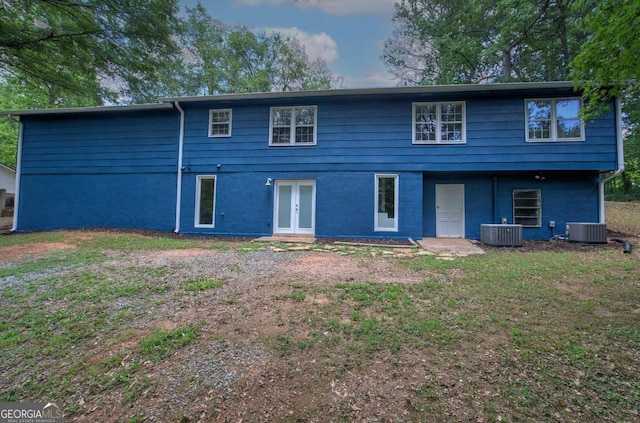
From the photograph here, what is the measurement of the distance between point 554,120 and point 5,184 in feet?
98.7

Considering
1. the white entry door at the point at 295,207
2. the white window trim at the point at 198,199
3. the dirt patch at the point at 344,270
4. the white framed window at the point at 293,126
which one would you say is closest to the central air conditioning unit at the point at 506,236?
the dirt patch at the point at 344,270

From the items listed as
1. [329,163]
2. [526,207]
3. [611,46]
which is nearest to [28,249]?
[329,163]

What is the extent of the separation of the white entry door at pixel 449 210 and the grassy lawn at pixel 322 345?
4.63 metres

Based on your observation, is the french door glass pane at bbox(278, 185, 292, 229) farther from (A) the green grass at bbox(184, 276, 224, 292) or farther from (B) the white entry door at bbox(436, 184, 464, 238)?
(A) the green grass at bbox(184, 276, 224, 292)

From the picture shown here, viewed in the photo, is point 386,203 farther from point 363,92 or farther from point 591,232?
point 591,232

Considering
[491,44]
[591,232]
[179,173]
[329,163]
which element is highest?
[491,44]

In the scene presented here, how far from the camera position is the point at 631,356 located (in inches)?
94.6

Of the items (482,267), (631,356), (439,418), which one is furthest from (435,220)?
(439,418)

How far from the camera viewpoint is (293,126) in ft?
31.5

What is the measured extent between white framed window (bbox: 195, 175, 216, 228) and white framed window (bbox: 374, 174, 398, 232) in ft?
18.3

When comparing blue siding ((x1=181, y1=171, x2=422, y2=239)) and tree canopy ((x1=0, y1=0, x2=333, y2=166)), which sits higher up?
tree canopy ((x1=0, y1=0, x2=333, y2=166))

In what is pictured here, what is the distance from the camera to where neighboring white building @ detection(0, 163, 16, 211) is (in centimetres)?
1859

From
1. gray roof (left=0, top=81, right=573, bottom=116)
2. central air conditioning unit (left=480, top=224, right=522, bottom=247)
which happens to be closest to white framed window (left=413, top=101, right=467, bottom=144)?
gray roof (left=0, top=81, right=573, bottom=116)

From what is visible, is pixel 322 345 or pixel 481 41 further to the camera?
pixel 481 41
